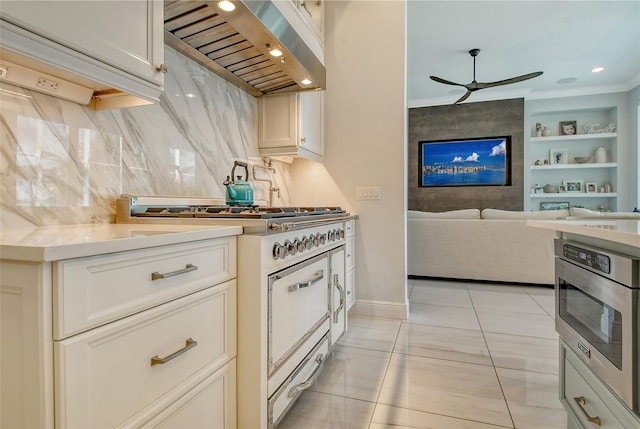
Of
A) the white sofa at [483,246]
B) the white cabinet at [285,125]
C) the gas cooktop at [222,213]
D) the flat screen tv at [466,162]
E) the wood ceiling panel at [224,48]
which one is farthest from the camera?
the flat screen tv at [466,162]

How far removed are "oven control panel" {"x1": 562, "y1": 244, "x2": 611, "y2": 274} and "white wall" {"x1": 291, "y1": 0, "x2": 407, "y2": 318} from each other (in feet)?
5.31

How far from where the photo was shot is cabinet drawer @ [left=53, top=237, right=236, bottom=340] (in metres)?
0.65

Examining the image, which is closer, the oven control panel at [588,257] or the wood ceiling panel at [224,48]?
the oven control panel at [588,257]

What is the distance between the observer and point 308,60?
2.12m

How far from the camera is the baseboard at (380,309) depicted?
281 centimetres

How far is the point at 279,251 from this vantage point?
1267mm

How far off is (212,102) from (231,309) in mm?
1438

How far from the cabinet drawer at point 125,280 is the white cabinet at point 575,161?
6656 millimetres

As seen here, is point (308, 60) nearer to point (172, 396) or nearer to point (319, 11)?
point (319, 11)

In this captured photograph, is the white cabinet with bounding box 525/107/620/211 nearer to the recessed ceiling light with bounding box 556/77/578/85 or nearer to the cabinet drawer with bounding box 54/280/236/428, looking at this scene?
the recessed ceiling light with bounding box 556/77/578/85

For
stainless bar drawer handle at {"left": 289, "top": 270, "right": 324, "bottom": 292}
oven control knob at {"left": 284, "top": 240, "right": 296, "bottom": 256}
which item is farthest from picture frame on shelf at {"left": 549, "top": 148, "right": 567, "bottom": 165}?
oven control knob at {"left": 284, "top": 240, "right": 296, "bottom": 256}

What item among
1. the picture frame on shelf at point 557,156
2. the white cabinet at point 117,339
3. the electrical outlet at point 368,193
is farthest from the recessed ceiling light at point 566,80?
the white cabinet at point 117,339

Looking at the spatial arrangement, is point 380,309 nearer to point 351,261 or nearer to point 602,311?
point 351,261

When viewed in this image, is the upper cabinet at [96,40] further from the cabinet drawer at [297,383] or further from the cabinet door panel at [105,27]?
the cabinet drawer at [297,383]
